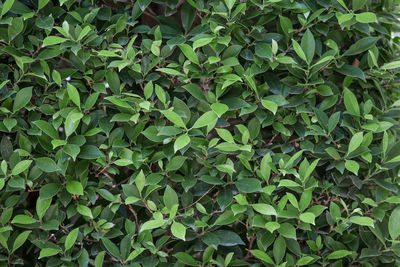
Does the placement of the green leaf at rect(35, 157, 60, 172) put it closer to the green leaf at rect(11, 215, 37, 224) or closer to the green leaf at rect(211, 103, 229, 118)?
the green leaf at rect(11, 215, 37, 224)

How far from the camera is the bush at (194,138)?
1.58m

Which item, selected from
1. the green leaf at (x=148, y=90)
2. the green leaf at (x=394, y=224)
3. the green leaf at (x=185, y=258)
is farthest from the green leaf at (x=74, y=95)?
the green leaf at (x=394, y=224)

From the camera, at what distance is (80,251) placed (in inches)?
64.6

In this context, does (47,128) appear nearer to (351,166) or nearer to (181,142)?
(181,142)

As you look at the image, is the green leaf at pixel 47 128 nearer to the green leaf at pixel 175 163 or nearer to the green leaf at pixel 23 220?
the green leaf at pixel 23 220

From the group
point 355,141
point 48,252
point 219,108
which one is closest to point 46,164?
point 48,252

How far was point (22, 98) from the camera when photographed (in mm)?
1634

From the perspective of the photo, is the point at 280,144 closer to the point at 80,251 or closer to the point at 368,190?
the point at 368,190

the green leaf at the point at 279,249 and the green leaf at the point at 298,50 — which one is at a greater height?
the green leaf at the point at 298,50

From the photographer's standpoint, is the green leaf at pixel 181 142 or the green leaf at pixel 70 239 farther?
the green leaf at pixel 70 239

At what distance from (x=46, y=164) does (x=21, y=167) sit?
0.08m

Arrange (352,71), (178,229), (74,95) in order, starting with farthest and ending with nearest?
(352,71)
(74,95)
(178,229)

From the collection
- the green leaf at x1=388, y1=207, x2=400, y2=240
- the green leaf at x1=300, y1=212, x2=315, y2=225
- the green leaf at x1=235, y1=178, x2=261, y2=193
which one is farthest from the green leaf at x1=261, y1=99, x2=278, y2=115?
the green leaf at x1=388, y1=207, x2=400, y2=240

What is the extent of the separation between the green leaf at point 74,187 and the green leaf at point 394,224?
3.75ft
